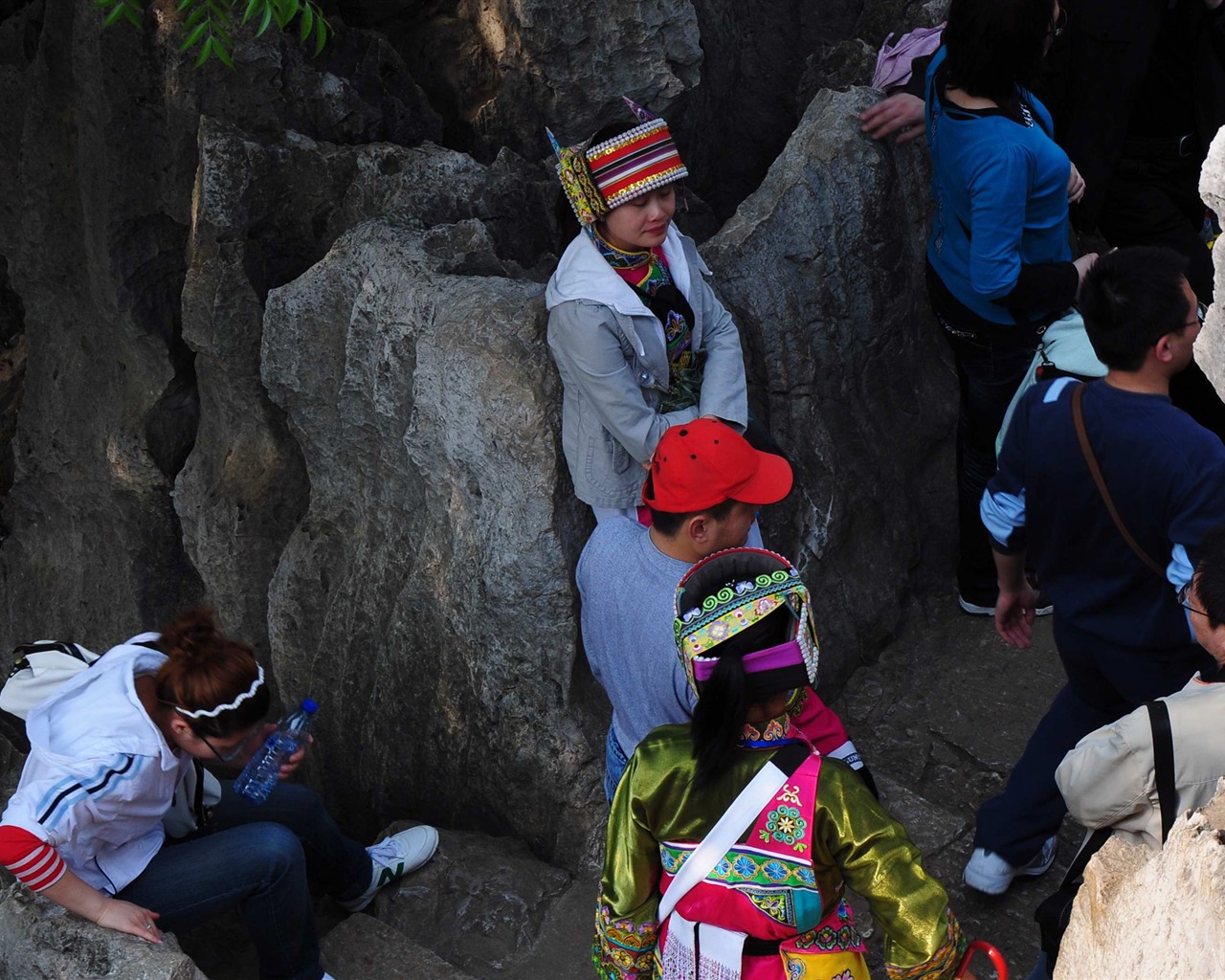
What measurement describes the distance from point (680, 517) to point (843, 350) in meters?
1.96

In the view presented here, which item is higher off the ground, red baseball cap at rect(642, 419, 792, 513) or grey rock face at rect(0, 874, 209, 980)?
red baseball cap at rect(642, 419, 792, 513)

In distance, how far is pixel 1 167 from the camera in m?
5.27

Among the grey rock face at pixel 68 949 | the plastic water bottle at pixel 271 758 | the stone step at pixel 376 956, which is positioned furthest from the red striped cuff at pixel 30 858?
the stone step at pixel 376 956

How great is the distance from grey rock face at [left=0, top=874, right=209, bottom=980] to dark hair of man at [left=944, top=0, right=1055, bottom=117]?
10.3ft

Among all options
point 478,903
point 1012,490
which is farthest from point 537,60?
point 478,903

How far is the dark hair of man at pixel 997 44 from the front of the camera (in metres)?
3.43

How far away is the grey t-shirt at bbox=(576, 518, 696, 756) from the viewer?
2.63 meters

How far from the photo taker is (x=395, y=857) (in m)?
3.86

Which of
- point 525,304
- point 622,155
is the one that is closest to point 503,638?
point 525,304

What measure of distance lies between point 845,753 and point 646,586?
56 centimetres

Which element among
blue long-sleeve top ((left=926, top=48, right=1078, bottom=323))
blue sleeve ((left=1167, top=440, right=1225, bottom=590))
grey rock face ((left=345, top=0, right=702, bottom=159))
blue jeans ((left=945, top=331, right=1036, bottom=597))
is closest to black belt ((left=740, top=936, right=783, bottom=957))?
blue sleeve ((left=1167, top=440, right=1225, bottom=590))

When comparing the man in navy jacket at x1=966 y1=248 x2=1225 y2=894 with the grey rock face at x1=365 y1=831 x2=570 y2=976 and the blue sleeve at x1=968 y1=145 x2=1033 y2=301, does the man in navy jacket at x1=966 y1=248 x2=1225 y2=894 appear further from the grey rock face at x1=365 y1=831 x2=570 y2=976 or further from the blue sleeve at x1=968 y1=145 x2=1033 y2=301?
the grey rock face at x1=365 y1=831 x2=570 y2=976

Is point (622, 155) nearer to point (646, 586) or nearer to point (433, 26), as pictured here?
point (646, 586)

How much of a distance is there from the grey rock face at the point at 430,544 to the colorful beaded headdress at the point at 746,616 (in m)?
1.33
